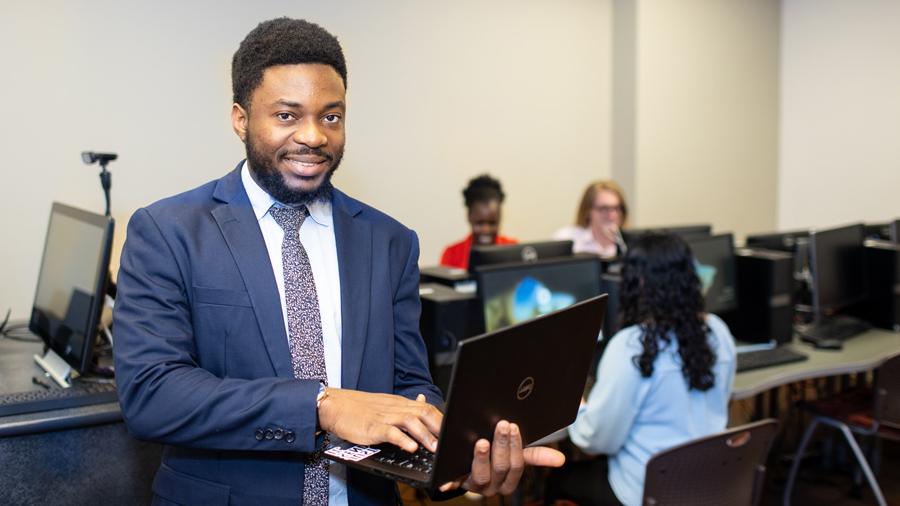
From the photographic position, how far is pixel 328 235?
136 centimetres

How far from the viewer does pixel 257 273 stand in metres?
1.22

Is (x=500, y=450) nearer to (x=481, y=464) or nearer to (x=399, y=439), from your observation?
(x=481, y=464)

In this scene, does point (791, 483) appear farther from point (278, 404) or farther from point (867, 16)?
point (867, 16)

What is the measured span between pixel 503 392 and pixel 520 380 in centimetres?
4

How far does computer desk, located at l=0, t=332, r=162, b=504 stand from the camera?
6.22ft

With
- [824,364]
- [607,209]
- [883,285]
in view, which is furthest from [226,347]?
[883,285]

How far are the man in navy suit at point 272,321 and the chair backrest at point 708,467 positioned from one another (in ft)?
3.00

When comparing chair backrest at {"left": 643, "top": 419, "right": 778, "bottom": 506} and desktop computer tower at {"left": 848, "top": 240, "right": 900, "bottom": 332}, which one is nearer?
chair backrest at {"left": 643, "top": 419, "right": 778, "bottom": 506}

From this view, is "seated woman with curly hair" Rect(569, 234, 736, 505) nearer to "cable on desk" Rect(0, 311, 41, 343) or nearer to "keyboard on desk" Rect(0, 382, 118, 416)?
"keyboard on desk" Rect(0, 382, 118, 416)

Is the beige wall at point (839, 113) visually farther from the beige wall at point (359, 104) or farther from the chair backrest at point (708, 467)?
the chair backrest at point (708, 467)

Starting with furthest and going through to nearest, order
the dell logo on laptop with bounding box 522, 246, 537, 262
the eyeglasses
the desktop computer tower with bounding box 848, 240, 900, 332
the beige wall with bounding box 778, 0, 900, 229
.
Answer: the beige wall with bounding box 778, 0, 900, 229, the eyeglasses, the desktop computer tower with bounding box 848, 240, 900, 332, the dell logo on laptop with bounding box 522, 246, 537, 262

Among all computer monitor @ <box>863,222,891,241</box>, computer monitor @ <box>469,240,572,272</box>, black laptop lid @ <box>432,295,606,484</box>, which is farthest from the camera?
computer monitor @ <box>863,222,891,241</box>

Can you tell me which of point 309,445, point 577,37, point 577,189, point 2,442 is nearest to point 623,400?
point 309,445

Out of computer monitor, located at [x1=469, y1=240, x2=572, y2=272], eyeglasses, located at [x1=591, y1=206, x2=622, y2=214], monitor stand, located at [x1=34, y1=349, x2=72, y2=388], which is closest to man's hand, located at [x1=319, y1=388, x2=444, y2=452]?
monitor stand, located at [x1=34, y1=349, x2=72, y2=388]
